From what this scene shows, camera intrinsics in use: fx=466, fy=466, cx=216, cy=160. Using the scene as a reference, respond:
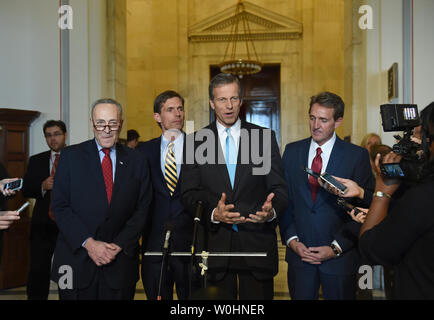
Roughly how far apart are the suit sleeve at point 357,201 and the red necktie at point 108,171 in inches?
54.9

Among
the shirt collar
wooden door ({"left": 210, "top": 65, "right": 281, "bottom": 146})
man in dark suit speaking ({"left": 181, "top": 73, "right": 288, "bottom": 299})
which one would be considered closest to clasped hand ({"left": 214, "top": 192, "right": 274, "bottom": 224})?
man in dark suit speaking ({"left": 181, "top": 73, "right": 288, "bottom": 299})

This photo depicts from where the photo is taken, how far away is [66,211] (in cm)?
273

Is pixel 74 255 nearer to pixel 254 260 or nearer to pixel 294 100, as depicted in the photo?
Answer: pixel 254 260

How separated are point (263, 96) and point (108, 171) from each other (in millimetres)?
9235

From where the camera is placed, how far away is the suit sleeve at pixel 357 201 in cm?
276

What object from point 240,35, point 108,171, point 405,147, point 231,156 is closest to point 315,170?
point 231,156

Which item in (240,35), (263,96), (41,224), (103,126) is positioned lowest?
(41,224)

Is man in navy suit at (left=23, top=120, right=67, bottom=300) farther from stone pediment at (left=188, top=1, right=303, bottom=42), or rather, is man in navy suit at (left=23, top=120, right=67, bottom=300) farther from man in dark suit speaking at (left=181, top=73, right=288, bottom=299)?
stone pediment at (left=188, top=1, right=303, bottom=42)

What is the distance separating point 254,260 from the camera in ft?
8.57

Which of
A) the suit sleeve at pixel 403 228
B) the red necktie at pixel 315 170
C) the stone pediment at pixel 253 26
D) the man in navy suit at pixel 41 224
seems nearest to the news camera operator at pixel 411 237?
the suit sleeve at pixel 403 228

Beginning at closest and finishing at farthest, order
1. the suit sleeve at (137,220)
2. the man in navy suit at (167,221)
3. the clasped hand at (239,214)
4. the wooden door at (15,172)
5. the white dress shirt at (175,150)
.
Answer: the clasped hand at (239,214) → the suit sleeve at (137,220) → the man in navy suit at (167,221) → the white dress shirt at (175,150) → the wooden door at (15,172)

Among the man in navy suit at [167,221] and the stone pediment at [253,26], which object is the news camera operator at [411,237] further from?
the stone pediment at [253,26]

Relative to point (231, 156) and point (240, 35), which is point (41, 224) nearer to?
point (231, 156)

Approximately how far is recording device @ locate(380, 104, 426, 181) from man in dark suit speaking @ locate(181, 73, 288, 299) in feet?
2.69
